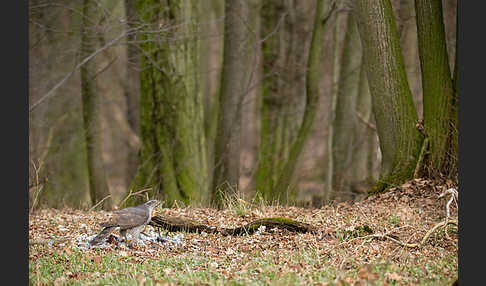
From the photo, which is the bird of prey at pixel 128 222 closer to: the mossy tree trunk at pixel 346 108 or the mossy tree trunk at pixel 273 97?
the mossy tree trunk at pixel 273 97

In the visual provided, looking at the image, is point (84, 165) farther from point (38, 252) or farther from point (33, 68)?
point (38, 252)

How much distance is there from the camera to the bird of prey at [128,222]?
20.5 feet

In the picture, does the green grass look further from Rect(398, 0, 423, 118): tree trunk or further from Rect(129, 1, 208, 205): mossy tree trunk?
Rect(398, 0, 423, 118): tree trunk

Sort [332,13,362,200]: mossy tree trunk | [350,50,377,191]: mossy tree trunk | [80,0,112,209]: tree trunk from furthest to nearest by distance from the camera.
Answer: [350,50,377,191]: mossy tree trunk < [332,13,362,200]: mossy tree trunk < [80,0,112,209]: tree trunk

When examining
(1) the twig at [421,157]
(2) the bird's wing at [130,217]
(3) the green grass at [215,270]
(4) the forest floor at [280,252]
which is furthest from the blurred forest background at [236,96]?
(3) the green grass at [215,270]

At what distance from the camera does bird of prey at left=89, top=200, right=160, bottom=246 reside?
20.5ft

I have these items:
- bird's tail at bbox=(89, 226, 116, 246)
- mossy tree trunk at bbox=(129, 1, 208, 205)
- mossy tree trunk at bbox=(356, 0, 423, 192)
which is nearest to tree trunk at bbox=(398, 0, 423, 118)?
mossy tree trunk at bbox=(356, 0, 423, 192)

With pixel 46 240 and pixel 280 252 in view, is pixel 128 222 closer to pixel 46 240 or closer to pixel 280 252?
pixel 46 240

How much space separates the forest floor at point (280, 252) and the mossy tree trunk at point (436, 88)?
447 mm

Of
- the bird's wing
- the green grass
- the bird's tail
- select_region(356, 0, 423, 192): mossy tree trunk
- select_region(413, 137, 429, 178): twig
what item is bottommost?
the green grass

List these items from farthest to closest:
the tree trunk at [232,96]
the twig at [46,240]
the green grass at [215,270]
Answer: the tree trunk at [232,96], the twig at [46,240], the green grass at [215,270]

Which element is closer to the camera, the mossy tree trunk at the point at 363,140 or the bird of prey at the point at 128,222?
the bird of prey at the point at 128,222

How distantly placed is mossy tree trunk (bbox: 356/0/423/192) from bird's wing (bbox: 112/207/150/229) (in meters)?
Answer: 4.02

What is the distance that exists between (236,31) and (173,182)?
3.40 meters
